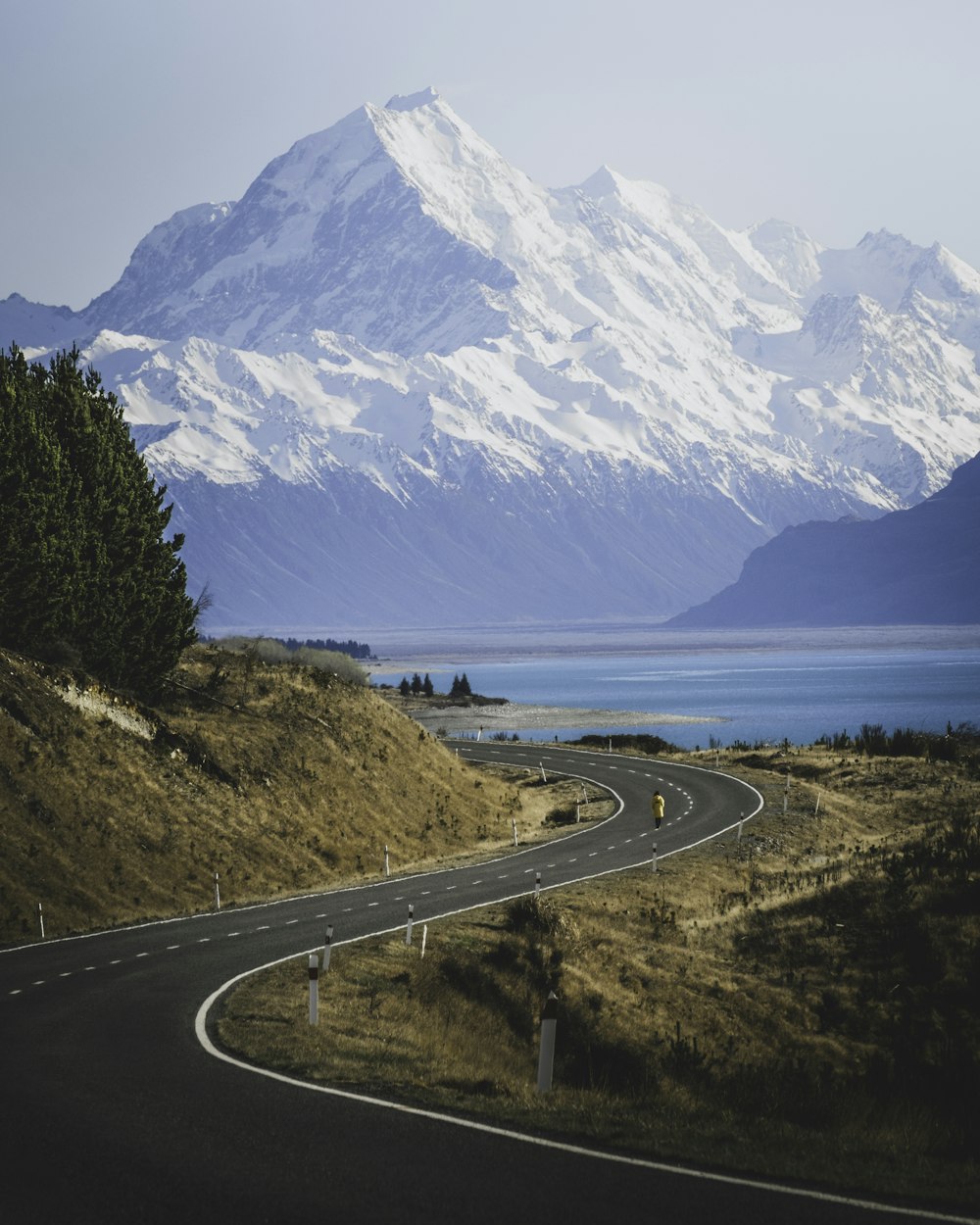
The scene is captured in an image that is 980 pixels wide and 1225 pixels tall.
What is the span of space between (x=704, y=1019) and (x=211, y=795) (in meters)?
23.8

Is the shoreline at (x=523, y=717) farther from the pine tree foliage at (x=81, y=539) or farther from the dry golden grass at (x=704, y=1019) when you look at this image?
the dry golden grass at (x=704, y=1019)

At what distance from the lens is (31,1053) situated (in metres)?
17.7

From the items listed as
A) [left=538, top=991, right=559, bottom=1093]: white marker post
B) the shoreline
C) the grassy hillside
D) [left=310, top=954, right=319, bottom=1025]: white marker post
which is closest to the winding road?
Result: [left=310, top=954, right=319, bottom=1025]: white marker post

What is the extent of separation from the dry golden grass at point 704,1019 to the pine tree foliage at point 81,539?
18608 mm

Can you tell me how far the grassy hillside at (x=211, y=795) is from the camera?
36875 millimetres

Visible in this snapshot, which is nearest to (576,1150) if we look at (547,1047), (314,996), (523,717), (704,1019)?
(547,1047)

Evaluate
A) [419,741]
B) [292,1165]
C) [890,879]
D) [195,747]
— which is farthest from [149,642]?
[292,1165]

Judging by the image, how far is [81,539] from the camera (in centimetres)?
4459

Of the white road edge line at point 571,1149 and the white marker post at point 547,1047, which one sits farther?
the white marker post at point 547,1047

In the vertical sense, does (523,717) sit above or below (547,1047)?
below

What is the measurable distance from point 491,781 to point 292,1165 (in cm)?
5301

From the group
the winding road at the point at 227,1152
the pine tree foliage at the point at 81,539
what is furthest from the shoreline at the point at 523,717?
the winding road at the point at 227,1152

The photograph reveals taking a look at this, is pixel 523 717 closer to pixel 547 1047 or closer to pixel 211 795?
pixel 211 795

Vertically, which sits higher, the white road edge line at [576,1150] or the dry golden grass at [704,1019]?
the white road edge line at [576,1150]
